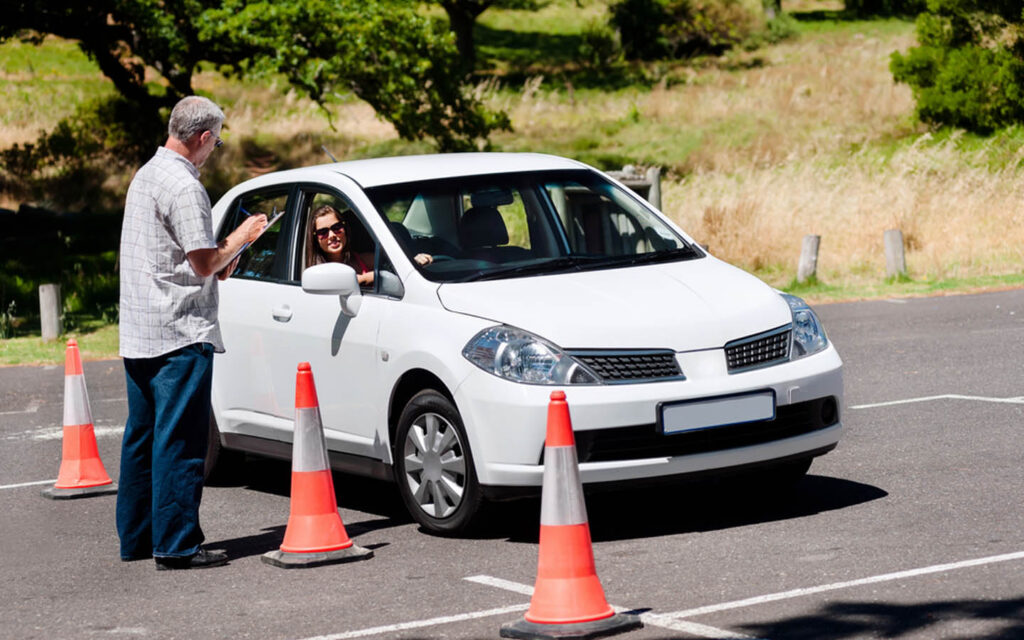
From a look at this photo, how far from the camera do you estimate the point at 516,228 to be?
26.5 feet

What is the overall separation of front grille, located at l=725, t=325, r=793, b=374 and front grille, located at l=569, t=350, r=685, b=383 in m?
0.30

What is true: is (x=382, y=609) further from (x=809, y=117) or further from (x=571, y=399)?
(x=809, y=117)

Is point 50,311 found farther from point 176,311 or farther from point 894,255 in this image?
point 176,311

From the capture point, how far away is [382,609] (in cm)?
605

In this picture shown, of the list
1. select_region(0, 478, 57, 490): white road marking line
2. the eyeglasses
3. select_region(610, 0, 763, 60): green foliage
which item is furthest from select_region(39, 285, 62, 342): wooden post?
select_region(610, 0, 763, 60): green foliage

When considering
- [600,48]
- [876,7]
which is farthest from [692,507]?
[876,7]

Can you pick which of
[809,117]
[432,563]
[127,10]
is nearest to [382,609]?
[432,563]

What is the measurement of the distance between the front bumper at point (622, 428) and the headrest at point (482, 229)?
1.25 metres

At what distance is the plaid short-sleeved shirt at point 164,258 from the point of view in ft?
22.8

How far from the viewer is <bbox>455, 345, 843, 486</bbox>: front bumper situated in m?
6.79

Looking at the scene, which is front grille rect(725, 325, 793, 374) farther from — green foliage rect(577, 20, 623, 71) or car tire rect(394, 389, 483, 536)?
green foliage rect(577, 20, 623, 71)

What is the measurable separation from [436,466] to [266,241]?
2.26 meters

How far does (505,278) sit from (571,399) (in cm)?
110

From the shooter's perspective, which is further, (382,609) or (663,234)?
(663,234)
